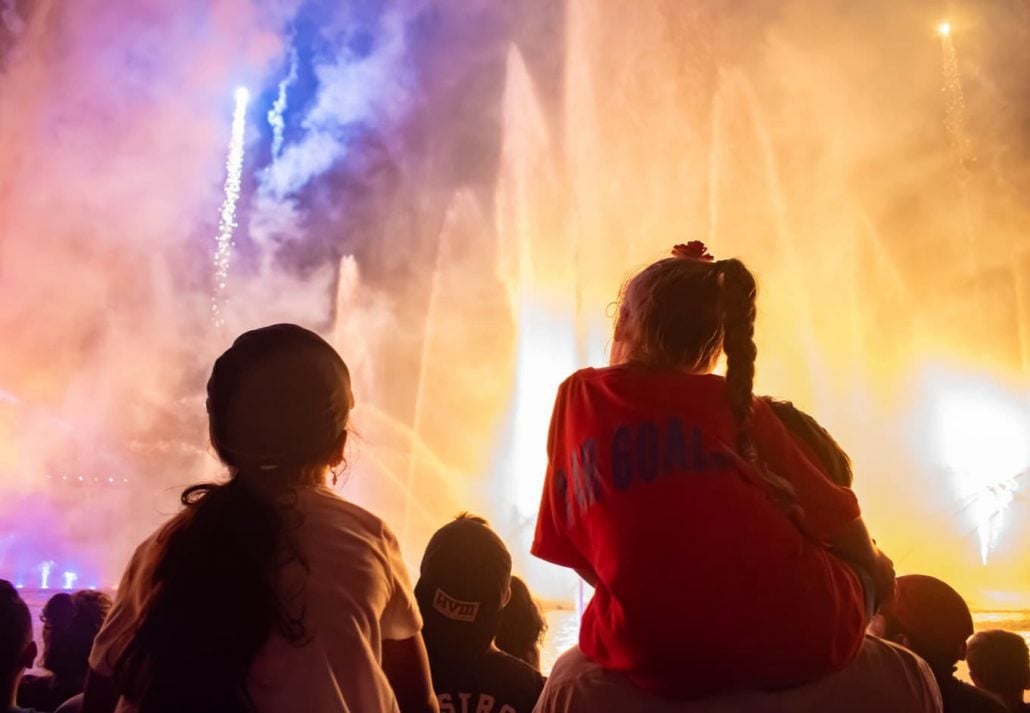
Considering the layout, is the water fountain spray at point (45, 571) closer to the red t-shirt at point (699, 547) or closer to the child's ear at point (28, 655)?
the child's ear at point (28, 655)

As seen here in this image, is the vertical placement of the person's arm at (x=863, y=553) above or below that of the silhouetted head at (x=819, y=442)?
below

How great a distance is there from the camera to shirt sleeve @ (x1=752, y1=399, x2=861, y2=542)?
2.19 metres

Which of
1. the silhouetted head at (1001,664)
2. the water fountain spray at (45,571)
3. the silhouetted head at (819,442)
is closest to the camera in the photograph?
the silhouetted head at (819,442)

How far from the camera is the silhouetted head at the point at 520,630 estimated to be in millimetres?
4645

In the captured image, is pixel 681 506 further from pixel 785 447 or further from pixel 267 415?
pixel 267 415

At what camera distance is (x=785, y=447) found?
226 centimetres

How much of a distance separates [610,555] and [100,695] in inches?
63.4

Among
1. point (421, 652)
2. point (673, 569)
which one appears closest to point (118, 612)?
point (421, 652)

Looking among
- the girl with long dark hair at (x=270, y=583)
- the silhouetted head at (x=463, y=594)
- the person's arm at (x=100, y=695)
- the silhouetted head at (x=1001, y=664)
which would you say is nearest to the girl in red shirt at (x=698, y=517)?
the girl with long dark hair at (x=270, y=583)

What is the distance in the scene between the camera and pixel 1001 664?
4527mm

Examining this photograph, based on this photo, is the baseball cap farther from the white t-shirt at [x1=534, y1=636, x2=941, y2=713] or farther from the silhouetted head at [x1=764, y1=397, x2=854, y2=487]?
the silhouetted head at [x1=764, y1=397, x2=854, y2=487]

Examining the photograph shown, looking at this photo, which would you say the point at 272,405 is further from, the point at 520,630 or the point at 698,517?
the point at 520,630

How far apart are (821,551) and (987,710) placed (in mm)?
2407

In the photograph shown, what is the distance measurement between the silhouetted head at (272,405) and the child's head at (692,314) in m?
1.00
